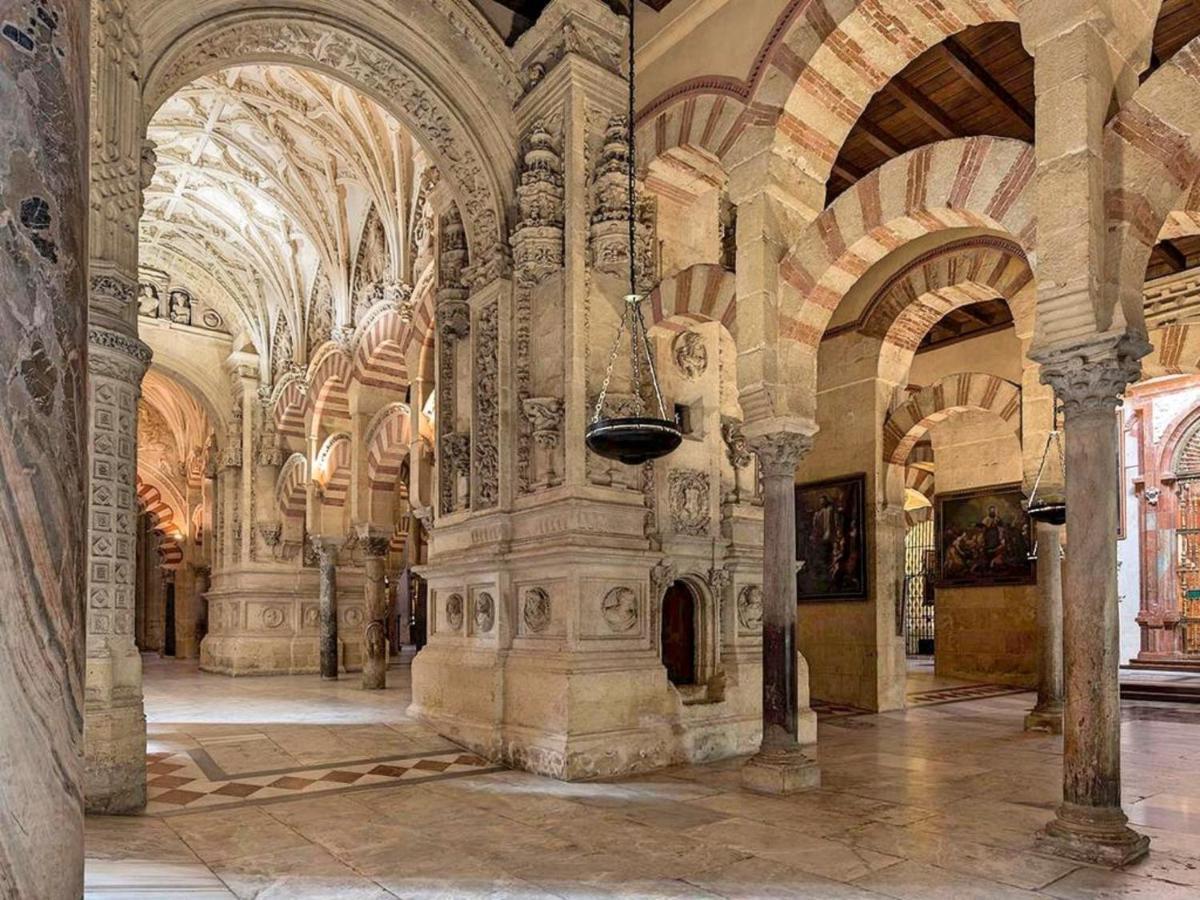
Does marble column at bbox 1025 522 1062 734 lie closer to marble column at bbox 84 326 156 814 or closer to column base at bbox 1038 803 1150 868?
column base at bbox 1038 803 1150 868

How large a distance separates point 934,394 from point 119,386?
30.4 feet

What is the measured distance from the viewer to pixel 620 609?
6617mm

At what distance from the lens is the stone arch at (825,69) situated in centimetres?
591

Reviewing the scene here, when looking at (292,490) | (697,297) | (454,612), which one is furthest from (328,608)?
(697,297)

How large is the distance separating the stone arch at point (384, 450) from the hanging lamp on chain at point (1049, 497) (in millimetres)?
7487

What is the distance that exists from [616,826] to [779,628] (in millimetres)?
1780

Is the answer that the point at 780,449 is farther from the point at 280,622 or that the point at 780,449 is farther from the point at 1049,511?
the point at 280,622

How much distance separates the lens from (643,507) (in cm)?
695

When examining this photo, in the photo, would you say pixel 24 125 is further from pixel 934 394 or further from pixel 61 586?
pixel 934 394

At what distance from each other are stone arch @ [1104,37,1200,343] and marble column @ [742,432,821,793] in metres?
2.11

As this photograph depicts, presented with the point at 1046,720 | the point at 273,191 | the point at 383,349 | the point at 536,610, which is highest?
the point at 273,191

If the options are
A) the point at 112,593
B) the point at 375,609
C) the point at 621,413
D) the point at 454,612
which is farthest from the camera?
the point at 375,609

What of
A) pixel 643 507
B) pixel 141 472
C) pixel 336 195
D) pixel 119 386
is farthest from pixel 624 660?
pixel 141 472

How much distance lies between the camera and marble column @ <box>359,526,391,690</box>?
1151cm
